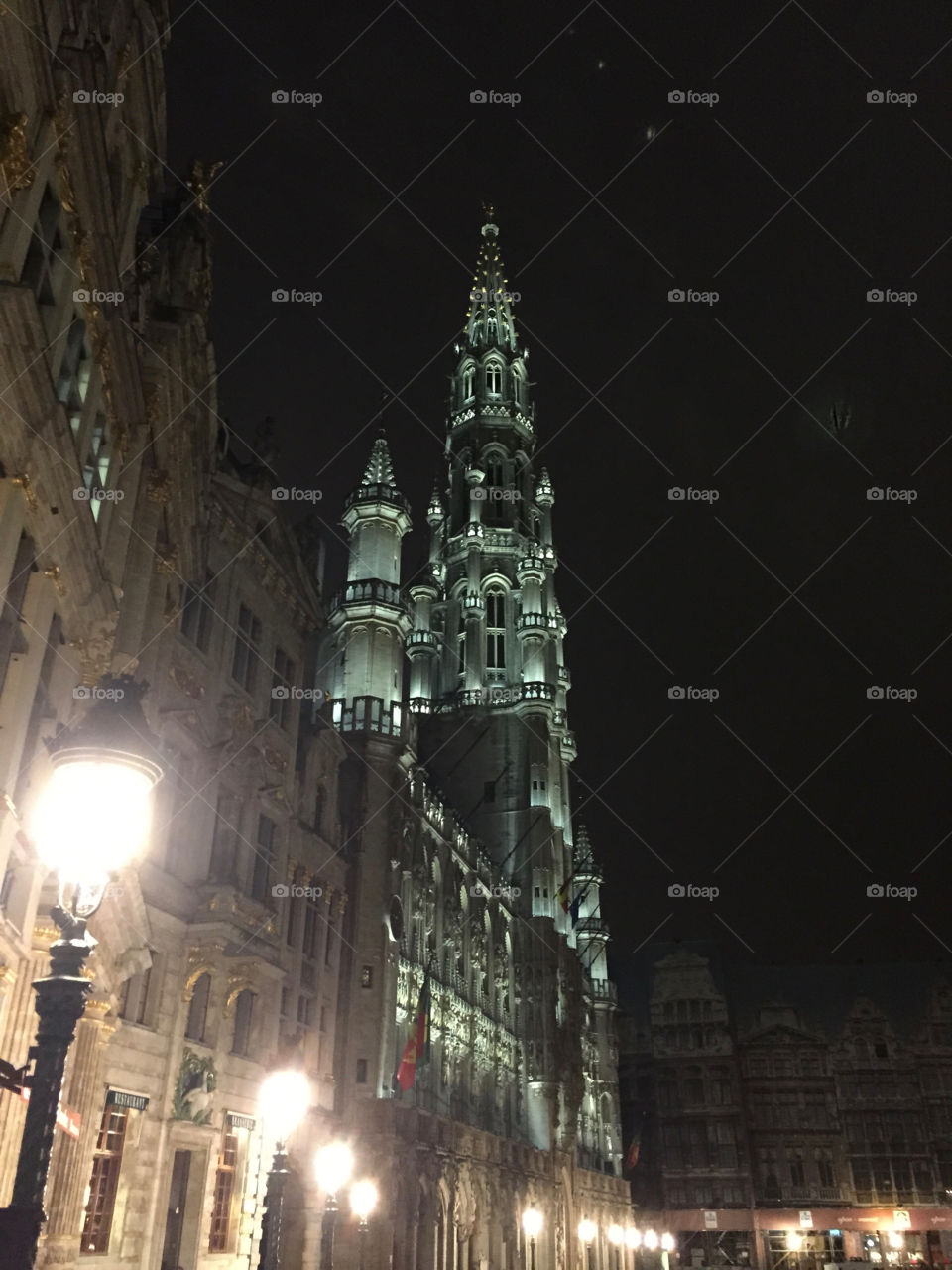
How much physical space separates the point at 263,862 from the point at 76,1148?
13.5m

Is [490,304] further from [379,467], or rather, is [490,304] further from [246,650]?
[246,650]

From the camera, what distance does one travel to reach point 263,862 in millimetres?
32156

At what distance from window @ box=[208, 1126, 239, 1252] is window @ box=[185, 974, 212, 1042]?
303 cm

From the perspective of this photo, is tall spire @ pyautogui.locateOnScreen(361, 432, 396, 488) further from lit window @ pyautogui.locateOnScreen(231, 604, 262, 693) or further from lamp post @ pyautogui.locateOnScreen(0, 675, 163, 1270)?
lamp post @ pyautogui.locateOnScreen(0, 675, 163, 1270)

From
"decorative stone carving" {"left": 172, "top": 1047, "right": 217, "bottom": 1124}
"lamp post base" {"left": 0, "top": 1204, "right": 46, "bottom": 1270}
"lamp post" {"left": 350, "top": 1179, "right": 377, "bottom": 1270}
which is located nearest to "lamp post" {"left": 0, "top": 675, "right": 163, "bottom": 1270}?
"lamp post base" {"left": 0, "top": 1204, "right": 46, "bottom": 1270}

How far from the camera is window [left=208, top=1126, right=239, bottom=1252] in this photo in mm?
26922

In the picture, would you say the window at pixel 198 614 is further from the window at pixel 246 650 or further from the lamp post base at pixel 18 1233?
the lamp post base at pixel 18 1233

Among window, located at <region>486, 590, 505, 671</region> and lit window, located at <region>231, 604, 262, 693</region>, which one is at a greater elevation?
window, located at <region>486, 590, 505, 671</region>

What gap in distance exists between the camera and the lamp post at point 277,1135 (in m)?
11.3

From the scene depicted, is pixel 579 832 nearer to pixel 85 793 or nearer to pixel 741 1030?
pixel 741 1030

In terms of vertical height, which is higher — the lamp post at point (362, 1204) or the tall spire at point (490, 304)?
the tall spire at point (490, 304)

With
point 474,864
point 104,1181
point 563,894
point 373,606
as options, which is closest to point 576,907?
point 563,894

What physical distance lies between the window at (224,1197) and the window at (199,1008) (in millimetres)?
3031

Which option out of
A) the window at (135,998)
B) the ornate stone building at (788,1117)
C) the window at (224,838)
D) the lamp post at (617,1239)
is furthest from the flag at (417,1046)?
the ornate stone building at (788,1117)
